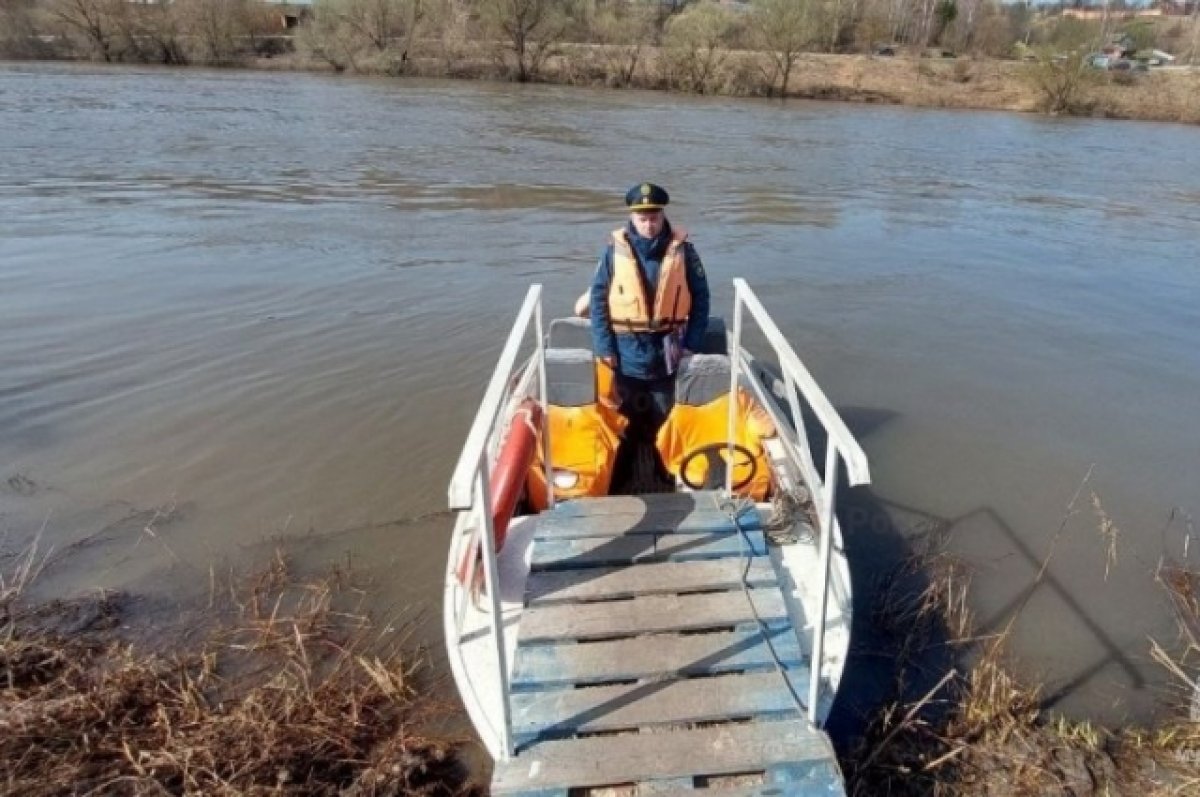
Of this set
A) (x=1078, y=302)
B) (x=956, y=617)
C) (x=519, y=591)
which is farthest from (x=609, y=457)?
(x=1078, y=302)

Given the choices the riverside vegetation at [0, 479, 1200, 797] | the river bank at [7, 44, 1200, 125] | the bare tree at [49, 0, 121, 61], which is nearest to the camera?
the riverside vegetation at [0, 479, 1200, 797]

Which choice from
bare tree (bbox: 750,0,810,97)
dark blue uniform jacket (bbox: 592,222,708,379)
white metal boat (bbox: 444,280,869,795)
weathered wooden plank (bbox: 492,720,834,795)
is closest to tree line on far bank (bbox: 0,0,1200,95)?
bare tree (bbox: 750,0,810,97)

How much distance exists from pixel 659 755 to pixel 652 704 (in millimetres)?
229

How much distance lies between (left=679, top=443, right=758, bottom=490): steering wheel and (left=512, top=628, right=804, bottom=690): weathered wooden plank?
1224mm

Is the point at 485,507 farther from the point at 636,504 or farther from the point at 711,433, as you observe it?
the point at 711,433

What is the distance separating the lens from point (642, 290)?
14.3 ft

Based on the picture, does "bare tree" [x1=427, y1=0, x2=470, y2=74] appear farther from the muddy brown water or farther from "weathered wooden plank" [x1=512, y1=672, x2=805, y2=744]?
"weathered wooden plank" [x1=512, y1=672, x2=805, y2=744]

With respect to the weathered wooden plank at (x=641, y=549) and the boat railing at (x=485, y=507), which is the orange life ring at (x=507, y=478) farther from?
the weathered wooden plank at (x=641, y=549)

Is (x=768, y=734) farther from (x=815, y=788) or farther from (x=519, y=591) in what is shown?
(x=519, y=591)

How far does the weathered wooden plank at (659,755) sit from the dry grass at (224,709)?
26.0 inches

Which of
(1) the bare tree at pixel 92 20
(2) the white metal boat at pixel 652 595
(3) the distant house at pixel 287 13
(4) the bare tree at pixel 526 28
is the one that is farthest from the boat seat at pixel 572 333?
(3) the distant house at pixel 287 13

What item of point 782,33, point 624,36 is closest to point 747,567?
point 782,33

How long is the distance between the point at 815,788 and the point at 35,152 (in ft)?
60.4

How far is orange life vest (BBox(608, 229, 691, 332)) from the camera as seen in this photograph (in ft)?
14.3
